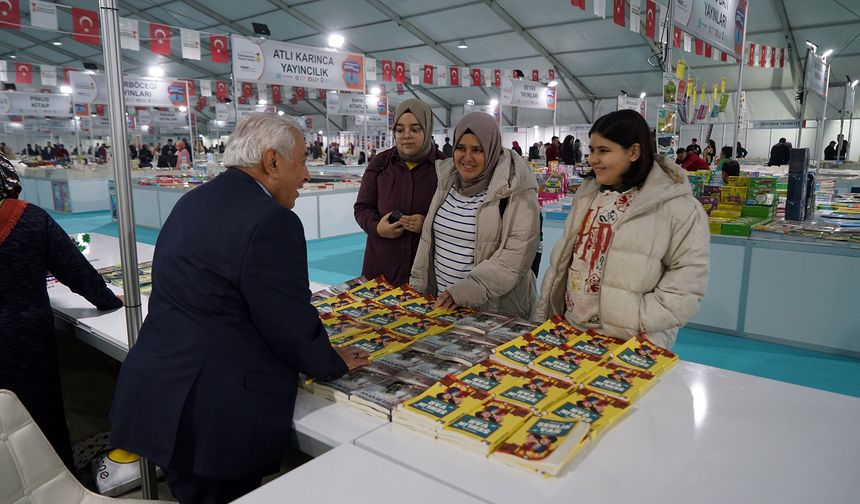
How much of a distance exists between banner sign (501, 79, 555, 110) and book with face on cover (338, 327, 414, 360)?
995cm

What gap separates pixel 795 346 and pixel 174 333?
175 inches

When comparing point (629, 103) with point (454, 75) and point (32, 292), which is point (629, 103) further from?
point (32, 292)

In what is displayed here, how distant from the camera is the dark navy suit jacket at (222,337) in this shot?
4.32 ft

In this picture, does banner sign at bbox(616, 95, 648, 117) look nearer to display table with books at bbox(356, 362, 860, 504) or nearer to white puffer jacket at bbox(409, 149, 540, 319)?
white puffer jacket at bbox(409, 149, 540, 319)

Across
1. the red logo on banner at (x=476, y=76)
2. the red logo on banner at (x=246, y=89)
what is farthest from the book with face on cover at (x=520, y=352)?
the red logo on banner at (x=246, y=89)

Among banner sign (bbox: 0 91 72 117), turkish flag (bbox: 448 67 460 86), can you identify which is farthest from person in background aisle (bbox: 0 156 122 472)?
banner sign (bbox: 0 91 72 117)

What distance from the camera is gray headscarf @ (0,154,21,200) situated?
77.8 inches

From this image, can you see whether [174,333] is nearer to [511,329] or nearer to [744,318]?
[511,329]

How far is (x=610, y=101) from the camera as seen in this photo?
22062 millimetres

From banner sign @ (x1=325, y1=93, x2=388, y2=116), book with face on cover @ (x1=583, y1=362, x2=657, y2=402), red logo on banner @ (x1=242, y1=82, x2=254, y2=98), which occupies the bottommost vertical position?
book with face on cover @ (x1=583, y1=362, x2=657, y2=402)

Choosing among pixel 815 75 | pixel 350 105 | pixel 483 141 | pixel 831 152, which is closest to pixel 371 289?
pixel 483 141

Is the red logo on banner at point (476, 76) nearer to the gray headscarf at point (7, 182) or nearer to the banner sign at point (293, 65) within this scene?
the banner sign at point (293, 65)

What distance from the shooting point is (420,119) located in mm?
2631

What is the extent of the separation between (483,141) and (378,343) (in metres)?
0.95
